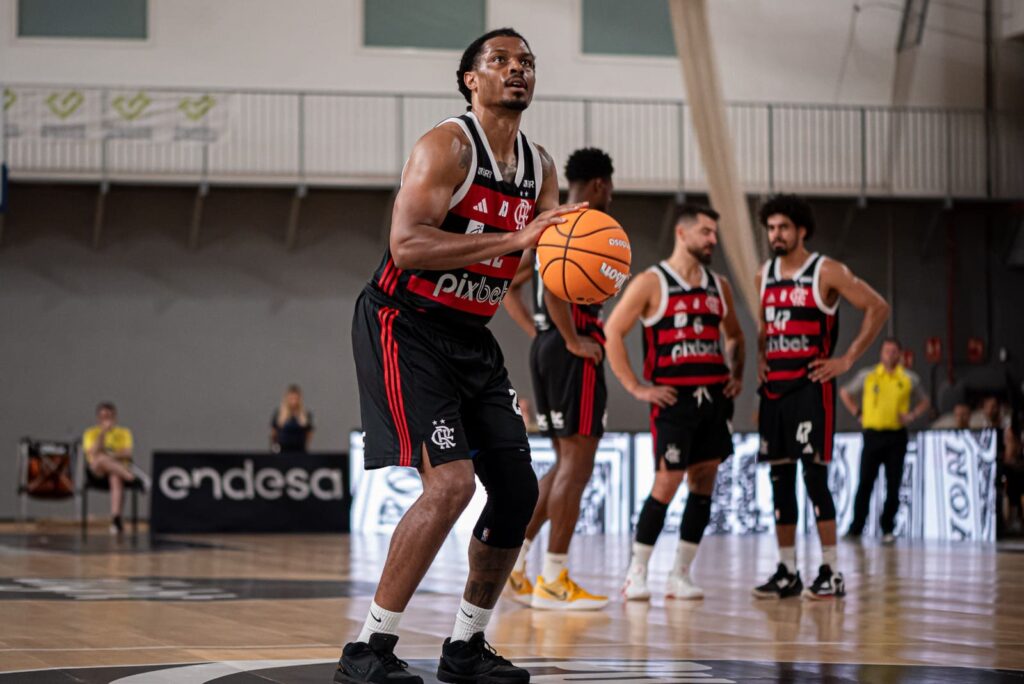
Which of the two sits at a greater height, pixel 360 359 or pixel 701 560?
pixel 360 359

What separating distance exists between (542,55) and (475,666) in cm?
1816

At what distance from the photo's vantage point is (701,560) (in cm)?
1074

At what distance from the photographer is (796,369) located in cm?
774

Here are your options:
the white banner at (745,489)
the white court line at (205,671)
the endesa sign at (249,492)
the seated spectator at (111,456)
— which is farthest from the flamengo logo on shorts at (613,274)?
the seated spectator at (111,456)

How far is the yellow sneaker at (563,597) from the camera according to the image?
6656 millimetres

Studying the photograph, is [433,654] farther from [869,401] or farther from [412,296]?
[869,401]

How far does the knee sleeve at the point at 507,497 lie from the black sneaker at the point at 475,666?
11.5 inches

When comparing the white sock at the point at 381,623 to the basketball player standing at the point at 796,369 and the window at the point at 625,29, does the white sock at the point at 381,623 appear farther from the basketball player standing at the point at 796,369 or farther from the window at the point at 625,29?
the window at the point at 625,29

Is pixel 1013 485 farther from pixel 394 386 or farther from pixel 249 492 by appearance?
pixel 394 386

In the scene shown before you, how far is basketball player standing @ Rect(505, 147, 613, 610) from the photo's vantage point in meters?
6.77

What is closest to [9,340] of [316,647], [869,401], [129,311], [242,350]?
[129,311]

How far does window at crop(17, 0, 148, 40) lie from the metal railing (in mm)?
1095

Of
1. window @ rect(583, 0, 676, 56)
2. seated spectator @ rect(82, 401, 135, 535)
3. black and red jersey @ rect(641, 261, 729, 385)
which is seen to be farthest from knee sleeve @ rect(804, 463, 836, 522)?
window @ rect(583, 0, 676, 56)

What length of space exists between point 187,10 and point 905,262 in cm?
1157
